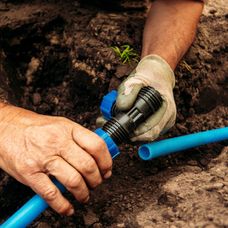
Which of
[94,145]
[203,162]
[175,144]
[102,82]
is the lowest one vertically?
[203,162]

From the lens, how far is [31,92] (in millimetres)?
2242

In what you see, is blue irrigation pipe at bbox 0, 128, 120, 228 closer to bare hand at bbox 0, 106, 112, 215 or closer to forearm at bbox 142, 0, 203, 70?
bare hand at bbox 0, 106, 112, 215

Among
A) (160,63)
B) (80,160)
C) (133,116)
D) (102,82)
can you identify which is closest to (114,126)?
(133,116)

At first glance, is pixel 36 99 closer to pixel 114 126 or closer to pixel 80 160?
pixel 114 126

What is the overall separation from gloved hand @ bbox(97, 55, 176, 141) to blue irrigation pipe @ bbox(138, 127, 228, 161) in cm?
5

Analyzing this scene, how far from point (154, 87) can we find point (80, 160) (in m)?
0.55

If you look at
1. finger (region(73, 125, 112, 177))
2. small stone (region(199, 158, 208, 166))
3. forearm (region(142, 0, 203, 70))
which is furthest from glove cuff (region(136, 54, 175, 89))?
finger (region(73, 125, 112, 177))

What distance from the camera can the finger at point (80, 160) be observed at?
1329 millimetres

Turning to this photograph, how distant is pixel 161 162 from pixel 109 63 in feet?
1.95

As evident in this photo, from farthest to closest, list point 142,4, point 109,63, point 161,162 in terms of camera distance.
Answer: point 142,4 < point 109,63 < point 161,162

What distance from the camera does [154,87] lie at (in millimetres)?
1700

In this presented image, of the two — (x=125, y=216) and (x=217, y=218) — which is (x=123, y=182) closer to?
(x=125, y=216)

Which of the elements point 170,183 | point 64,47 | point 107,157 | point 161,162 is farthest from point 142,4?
point 107,157

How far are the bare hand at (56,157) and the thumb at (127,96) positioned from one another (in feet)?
0.77
